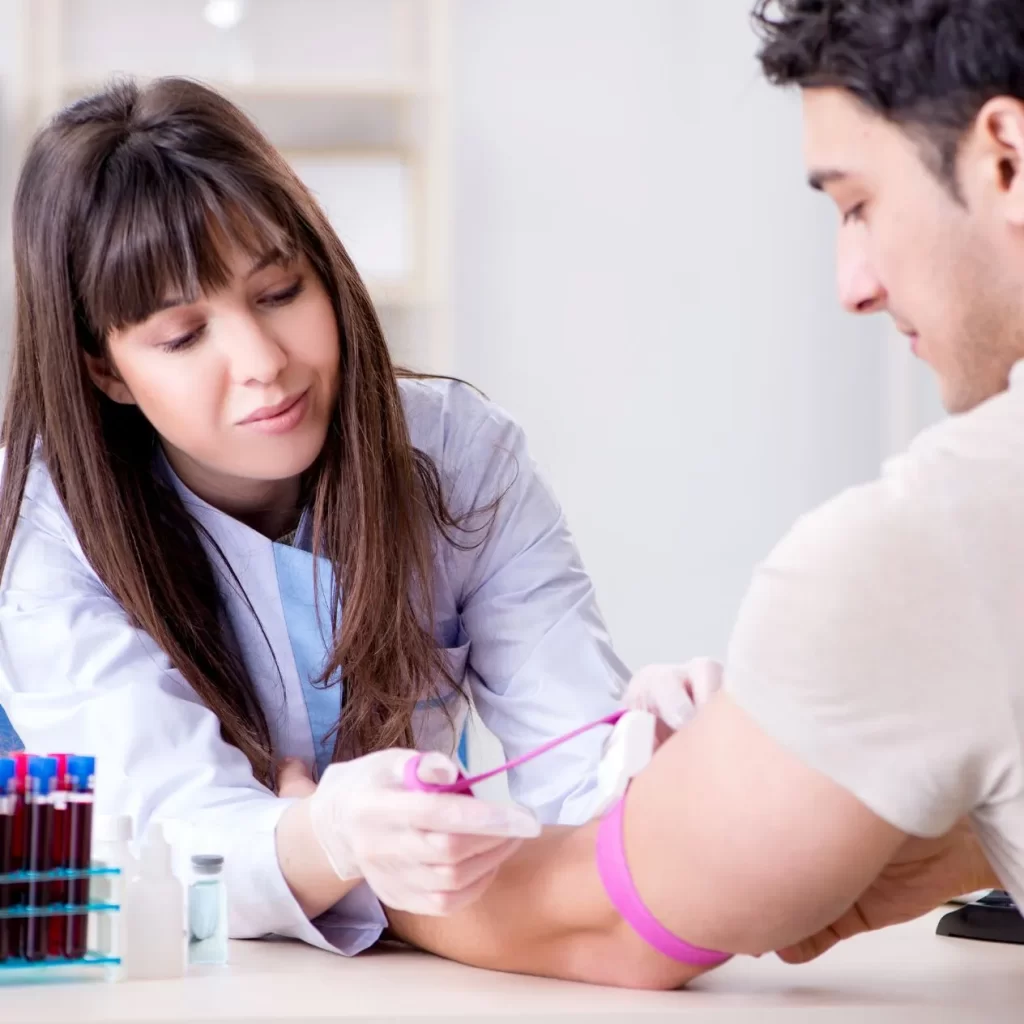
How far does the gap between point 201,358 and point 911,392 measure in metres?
2.11

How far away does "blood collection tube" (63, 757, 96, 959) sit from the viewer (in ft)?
3.33

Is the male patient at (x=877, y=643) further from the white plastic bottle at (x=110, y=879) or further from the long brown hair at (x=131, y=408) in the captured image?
the long brown hair at (x=131, y=408)

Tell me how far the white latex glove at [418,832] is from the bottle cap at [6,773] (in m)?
0.23

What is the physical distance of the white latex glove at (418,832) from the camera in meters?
0.98

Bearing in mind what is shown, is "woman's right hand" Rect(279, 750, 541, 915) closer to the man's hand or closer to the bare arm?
the bare arm

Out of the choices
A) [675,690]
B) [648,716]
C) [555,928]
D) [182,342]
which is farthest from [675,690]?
[182,342]

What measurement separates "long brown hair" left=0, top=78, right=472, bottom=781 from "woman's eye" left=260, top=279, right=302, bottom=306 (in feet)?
0.12

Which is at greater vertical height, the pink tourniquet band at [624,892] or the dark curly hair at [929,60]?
the dark curly hair at [929,60]

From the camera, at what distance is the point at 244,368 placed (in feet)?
4.57

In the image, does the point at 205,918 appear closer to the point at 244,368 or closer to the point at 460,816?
the point at 460,816

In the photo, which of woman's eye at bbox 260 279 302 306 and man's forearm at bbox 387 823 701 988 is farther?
woman's eye at bbox 260 279 302 306

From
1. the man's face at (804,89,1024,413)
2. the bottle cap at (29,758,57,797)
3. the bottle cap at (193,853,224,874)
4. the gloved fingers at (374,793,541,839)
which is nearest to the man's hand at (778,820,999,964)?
the gloved fingers at (374,793,541,839)

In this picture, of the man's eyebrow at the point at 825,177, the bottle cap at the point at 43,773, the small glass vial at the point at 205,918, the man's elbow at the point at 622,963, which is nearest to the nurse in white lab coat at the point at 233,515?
the small glass vial at the point at 205,918

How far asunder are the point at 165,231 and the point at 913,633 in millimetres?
848
